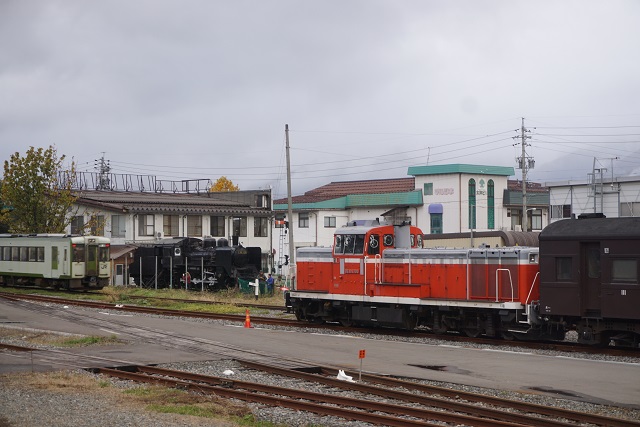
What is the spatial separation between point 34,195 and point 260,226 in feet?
64.3

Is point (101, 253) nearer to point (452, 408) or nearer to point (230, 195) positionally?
point (230, 195)

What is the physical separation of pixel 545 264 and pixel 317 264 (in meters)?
9.20

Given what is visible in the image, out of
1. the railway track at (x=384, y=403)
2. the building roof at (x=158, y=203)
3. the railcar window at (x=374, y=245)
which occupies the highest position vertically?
the building roof at (x=158, y=203)

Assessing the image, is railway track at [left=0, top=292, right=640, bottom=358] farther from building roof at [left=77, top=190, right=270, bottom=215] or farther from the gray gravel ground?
building roof at [left=77, top=190, right=270, bottom=215]

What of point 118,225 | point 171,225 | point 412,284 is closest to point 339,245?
point 412,284

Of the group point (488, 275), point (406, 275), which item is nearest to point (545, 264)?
point (488, 275)

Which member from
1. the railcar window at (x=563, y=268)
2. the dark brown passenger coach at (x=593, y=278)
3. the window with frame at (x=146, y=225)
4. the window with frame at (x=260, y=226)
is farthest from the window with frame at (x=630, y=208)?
the window with frame at (x=146, y=225)

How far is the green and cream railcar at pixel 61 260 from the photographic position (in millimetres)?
44312

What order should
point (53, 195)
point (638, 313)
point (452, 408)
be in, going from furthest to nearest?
point (53, 195) < point (638, 313) < point (452, 408)

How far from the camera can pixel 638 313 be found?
20.0 m

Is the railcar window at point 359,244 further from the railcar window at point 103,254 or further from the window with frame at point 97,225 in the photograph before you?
the window with frame at point 97,225

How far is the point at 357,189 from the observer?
77750 mm

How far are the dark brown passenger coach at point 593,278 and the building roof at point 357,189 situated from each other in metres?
49.4

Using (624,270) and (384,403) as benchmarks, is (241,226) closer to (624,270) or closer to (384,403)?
(624,270)
